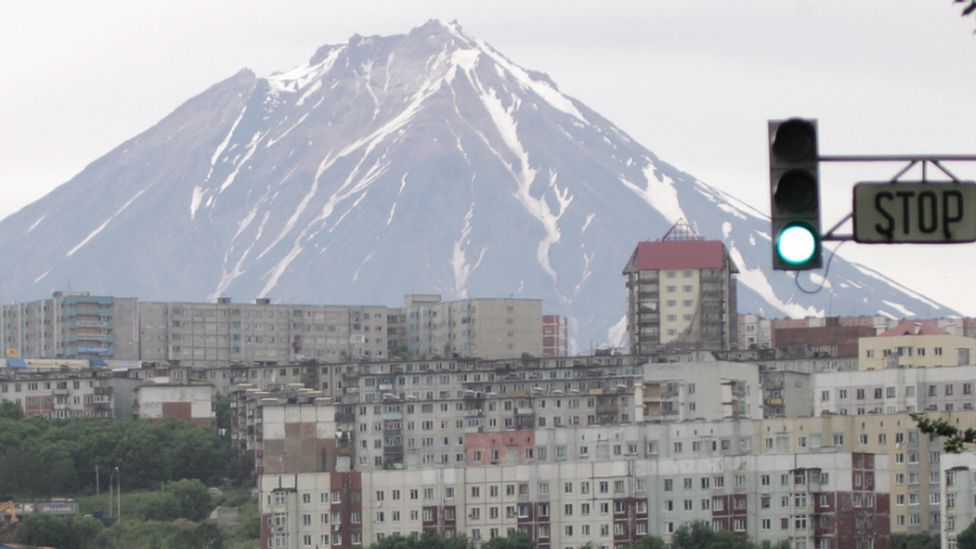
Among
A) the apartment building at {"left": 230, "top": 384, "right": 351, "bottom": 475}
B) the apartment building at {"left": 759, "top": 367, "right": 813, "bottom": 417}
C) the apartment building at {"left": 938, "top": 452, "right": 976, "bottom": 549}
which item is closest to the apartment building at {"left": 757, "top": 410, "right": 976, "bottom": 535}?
the apartment building at {"left": 938, "top": 452, "right": 976, "bottom": 549}

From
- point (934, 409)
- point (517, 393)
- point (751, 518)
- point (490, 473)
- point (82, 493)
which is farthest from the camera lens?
point (517, 393)

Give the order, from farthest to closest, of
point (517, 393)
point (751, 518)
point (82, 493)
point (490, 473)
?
point (517, 393) → point (82, 493) → point (490, 473) → point (751, 518)

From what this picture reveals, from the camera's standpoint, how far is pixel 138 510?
164m

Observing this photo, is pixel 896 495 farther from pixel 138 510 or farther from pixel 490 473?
pixel 138 510

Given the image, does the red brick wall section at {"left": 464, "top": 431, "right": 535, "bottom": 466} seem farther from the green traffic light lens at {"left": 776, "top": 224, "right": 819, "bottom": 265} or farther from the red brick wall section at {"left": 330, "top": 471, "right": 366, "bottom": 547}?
the green traffic light lens at {"left": 776, "top": 224, "right": 819, "bottom": 265}

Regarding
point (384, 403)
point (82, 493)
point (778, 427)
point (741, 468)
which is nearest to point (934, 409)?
point (778, 427)

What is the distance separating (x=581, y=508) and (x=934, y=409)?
24.2 m

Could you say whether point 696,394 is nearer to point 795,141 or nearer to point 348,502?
point 348,502

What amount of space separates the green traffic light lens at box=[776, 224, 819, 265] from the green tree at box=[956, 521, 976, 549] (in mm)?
96684

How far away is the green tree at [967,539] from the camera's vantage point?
117 meters

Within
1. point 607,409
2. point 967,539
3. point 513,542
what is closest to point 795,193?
point 967,539

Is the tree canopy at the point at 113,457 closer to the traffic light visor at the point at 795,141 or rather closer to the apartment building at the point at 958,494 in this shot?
the apartment building at the point at 958,494

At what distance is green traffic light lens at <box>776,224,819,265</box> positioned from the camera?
2103cm

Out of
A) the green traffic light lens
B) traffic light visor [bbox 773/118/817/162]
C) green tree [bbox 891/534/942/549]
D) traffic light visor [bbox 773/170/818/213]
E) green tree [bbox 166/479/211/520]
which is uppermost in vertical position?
traffic light visor [bbox 773/118/817/162]
